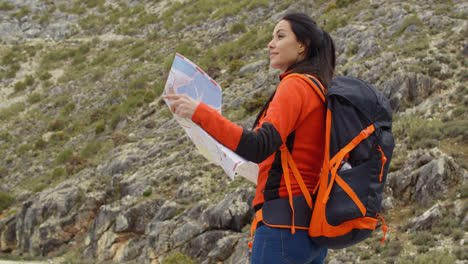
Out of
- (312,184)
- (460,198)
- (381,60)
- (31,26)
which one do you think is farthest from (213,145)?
(31,26)

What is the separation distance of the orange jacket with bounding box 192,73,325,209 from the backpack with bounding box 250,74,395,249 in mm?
49

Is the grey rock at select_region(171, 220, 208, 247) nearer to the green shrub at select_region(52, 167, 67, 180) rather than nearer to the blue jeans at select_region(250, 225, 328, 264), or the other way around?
the blue jeans at select_region(250, 225, 328, 264)

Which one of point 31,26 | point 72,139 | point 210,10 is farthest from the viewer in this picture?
point 31,26

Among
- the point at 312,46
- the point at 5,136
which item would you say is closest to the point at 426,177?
the point at 312,46

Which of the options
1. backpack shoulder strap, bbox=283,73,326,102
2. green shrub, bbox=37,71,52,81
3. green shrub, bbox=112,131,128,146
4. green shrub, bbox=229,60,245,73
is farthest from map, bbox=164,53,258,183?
green shrub, bbox=37,71,52,81

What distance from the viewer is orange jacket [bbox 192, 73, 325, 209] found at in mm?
1755

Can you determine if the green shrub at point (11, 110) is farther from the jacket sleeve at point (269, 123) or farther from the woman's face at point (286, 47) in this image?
the jacket sleeve at point (269, 123)

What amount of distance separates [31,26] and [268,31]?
A: 1064 inches

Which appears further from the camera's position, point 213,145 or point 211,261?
point 211,261

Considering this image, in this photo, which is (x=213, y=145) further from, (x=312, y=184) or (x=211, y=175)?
(x=211, y=175)

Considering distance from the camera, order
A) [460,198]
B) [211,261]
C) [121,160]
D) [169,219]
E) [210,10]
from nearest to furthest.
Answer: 1. [460,198]
2. [211,261]
3. [169,219]
4. [121,160]
5. [210,10]

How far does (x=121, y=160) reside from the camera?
1412cm

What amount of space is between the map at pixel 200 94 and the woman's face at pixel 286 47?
39 centimetres

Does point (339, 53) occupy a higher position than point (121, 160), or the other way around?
point (339, 53)
